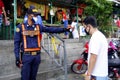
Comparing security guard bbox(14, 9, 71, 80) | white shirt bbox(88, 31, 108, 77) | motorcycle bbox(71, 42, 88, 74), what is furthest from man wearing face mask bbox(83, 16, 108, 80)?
motorcycle bbox(71, 42, 88, 74)

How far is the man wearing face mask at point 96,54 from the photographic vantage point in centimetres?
509

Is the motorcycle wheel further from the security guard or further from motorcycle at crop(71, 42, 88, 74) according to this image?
the security guard

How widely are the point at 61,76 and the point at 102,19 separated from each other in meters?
7.15

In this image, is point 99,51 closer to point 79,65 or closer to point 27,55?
point 27,55

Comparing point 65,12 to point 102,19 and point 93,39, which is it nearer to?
point 102,19

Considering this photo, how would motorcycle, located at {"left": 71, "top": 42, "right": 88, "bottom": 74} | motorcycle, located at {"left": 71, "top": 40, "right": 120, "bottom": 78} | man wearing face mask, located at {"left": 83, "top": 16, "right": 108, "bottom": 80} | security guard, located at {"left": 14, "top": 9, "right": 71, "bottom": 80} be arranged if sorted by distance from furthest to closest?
motorcycle, located at {"left": 71, "top": 42, "right": 88, "bottom": 74} → motorcycle, located at {"left": 71, "top": 40, "right": 120, "bottom": 78} → security guard, located at {"left": 14, "top": 9, "right": 71, "bottom": 80} → man wearing face mask, located at {"left": 83, "top": 16, "right": 108, "bottom": 80}

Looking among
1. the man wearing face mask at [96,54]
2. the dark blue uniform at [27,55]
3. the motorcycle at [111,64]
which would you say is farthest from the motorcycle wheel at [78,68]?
the man wearing face mask at [96,54]

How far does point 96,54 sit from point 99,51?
0.28 ft

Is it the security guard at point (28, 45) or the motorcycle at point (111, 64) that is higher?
the security guard at point (28, 45)

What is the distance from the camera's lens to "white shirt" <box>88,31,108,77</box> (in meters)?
5.09

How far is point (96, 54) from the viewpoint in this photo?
507cm

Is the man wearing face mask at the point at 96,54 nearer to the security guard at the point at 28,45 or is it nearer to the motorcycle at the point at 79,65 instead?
the security guard at the point at 28,45

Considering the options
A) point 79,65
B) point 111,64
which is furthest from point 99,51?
point 79,65

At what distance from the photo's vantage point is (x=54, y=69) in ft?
30.6
